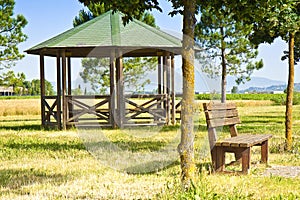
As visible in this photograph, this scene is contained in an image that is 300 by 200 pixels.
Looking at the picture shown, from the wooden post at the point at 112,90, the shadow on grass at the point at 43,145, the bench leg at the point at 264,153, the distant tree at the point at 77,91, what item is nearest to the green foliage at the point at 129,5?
the bench leg at the point at 264,153

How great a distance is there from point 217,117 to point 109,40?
8.21 metres

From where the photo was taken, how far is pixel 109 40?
47.8 feet

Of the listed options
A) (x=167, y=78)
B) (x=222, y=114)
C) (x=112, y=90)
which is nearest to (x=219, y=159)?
(x=222, y=114)

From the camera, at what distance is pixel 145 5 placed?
541cm

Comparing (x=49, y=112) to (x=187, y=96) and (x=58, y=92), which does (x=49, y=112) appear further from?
(x=187, y=96)

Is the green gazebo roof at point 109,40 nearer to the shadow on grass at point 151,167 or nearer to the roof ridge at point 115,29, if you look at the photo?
the roof ridge at point 115,29

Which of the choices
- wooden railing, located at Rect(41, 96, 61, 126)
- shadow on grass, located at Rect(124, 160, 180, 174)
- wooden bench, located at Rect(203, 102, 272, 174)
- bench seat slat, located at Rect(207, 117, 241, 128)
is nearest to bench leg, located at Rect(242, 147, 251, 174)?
wooden bench, located at Rect(203, 102, 272, 174)

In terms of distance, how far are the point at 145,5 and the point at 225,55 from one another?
2348cm

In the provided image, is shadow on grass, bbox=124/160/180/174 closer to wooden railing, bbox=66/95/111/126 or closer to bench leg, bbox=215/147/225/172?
bench leg, bbox=215/147/225/172

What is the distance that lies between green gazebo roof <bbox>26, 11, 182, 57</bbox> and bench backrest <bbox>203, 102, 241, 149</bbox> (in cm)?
708

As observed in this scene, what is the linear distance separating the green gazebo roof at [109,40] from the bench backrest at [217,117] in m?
7.08

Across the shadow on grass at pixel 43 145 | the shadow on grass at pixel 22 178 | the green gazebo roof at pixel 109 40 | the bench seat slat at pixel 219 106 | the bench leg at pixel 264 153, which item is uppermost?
the green gazebo roof at pixel 109 40

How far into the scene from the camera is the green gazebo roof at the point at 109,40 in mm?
14281

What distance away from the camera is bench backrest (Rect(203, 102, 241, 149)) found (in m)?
6.79
